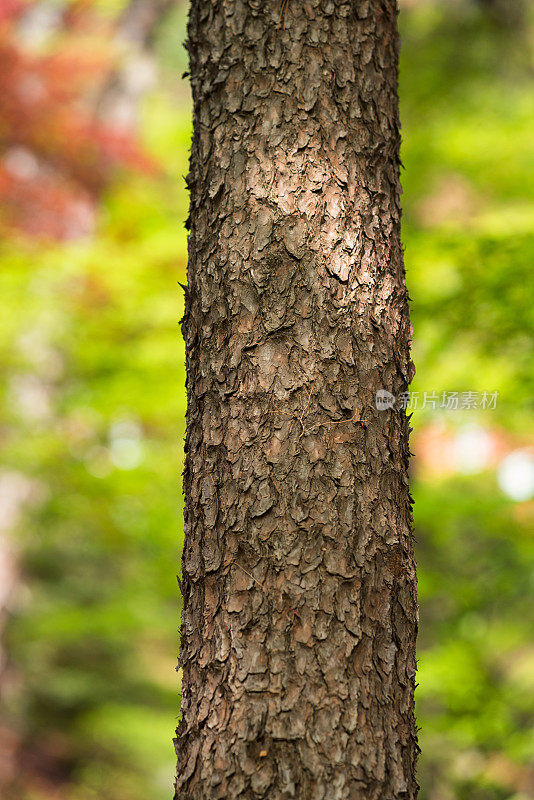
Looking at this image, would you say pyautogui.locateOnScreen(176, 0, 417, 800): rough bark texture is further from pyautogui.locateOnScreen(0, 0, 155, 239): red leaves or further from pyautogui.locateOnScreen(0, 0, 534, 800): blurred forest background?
pyautogui.locateOnScreen(0, 0, 155, 239): red leaves

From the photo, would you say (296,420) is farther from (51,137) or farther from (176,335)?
(51,137)

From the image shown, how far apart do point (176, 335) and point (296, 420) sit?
420cm

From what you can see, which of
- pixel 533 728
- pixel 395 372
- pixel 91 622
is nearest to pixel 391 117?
pixel 395 372

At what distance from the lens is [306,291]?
1.57m

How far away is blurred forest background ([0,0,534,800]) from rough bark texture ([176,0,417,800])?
6.55 ft

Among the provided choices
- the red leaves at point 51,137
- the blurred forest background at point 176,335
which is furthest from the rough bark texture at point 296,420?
the red leaves at point 51,137

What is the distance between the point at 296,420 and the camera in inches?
59.7

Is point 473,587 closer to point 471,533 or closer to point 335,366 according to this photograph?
point 471,533

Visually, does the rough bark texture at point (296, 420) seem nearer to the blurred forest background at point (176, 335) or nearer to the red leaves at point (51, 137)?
the blurred forest background at point (176, 335)

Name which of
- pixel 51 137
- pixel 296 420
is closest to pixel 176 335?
pixel 51 137

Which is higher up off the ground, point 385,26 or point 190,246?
point 385,26

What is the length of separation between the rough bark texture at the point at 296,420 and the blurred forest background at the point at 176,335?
2.00m

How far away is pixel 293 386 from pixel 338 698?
660mm

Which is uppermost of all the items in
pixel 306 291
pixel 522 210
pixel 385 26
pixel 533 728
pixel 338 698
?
pixel 522 210
